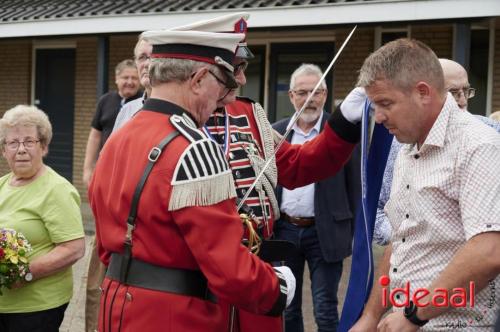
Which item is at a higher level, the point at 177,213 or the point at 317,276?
the point at 177,213

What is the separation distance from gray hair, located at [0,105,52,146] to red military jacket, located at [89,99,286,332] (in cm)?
155

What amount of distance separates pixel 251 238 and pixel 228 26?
82 cm

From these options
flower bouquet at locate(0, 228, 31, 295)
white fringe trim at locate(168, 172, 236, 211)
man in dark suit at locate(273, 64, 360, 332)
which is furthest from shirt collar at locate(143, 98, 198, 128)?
man in dark suit at locate(273, 64, 360, 332)

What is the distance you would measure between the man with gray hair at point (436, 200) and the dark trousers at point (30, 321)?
6.65 feet

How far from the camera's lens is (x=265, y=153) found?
3.24m

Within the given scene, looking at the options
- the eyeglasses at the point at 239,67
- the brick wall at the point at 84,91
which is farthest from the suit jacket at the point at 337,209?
the brick wall at the point at 84,91

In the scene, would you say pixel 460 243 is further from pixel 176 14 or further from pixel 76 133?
pixel 76 133

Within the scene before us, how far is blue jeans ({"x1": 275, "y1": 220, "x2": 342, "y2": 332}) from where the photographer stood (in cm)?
497

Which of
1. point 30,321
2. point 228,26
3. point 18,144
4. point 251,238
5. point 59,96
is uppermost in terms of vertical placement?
point 59,96

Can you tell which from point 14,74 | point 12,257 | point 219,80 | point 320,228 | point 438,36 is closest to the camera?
point 219,80

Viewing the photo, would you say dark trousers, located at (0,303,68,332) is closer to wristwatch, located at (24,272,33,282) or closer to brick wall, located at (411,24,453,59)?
wristwatch, located at (24,272,33,282)

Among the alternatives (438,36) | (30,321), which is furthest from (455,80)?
(438,36)

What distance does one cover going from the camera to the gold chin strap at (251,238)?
2.82m

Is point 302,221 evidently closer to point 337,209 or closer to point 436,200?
point 337,209
